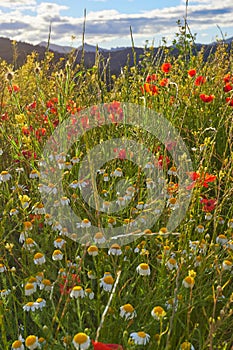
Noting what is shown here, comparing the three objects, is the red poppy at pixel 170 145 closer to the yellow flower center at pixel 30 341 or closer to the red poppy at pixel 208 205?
the red poppy at pixel 208 205

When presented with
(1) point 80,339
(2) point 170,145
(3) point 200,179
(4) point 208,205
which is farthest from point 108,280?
(2) point 170,145

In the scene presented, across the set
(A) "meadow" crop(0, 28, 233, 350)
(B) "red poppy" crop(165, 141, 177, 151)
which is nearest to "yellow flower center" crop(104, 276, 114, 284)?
(A) "meadow" crop(0, 28, 233, 350)

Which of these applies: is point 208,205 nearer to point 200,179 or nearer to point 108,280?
point 200,179

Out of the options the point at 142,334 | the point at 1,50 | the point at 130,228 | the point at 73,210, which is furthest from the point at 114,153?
the point at 1,50

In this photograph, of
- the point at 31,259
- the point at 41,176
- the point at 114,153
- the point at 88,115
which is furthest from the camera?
the point at 88,115

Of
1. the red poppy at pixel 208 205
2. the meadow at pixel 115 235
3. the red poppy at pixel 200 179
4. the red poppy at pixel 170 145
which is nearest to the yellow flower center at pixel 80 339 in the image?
the meadow at pixel 115 235

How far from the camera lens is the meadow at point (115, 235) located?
144 cm

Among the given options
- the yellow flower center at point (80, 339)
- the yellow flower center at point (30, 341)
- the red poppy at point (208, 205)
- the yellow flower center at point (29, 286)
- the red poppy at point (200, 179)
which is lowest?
the yellow flower center at point (30, 341)

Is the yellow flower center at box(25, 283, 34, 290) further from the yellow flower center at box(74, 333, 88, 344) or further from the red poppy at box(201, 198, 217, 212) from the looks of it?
the red poppy at box(201, 198, 217, 212)

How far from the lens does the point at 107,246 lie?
1.91 meters

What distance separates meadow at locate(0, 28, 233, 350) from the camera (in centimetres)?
144

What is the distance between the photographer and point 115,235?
202cm

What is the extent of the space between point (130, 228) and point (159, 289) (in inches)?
18.2

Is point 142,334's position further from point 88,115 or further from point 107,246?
point 88,115
